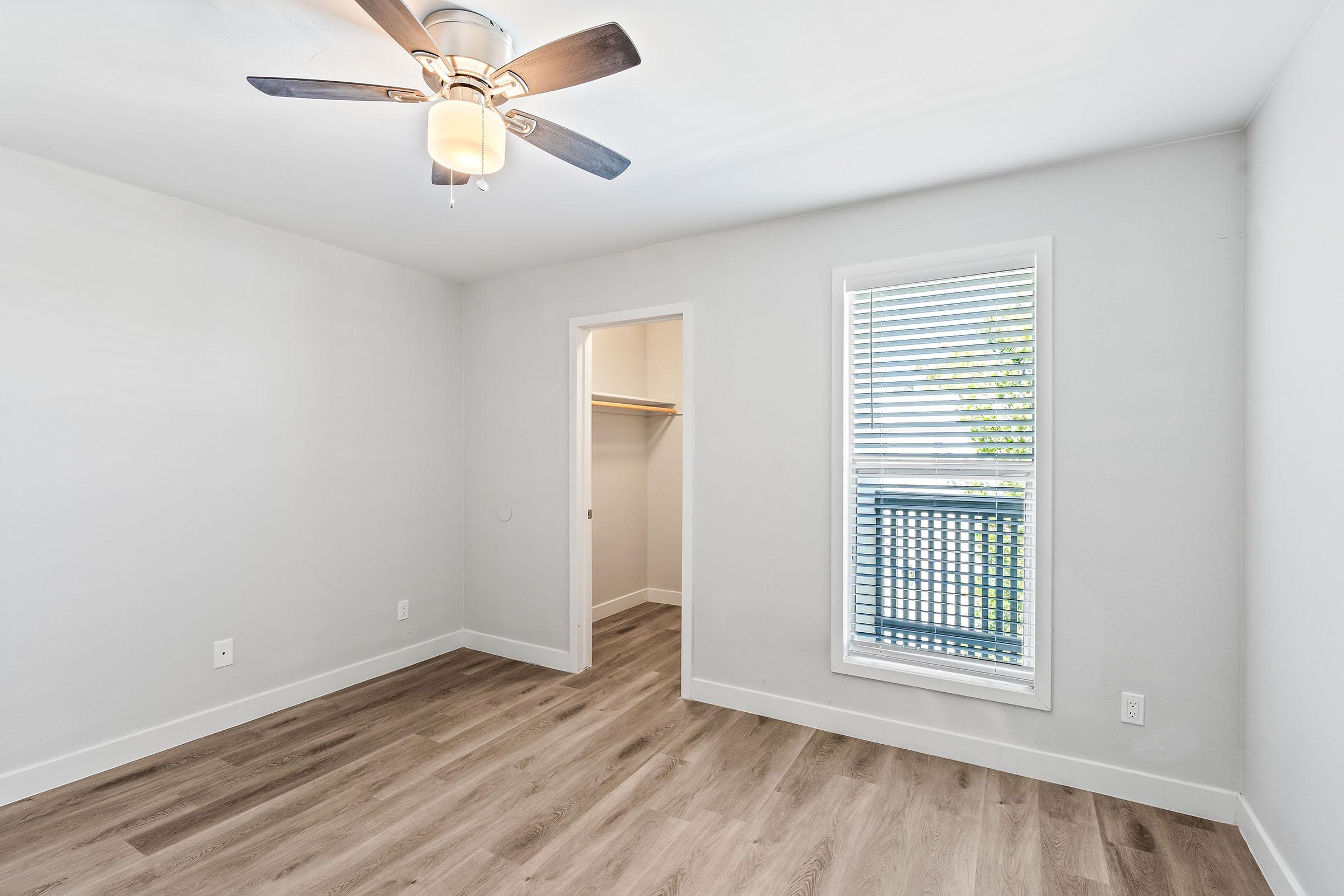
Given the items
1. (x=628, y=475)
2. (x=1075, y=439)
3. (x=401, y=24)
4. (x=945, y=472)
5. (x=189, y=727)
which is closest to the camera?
(x=401, y=24)

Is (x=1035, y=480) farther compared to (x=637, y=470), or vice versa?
(x=637, y=470)

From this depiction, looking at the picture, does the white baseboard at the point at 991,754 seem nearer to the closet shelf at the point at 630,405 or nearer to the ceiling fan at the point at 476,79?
the closet shelf at the point at 630,405

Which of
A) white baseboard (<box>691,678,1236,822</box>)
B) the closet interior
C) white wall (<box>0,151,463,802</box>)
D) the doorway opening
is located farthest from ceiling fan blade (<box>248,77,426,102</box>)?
the closet interior

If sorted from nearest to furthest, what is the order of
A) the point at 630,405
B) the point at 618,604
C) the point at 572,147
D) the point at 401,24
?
the point at 401,24
the point at 572,147
the point at 630,405
the point at 618,604

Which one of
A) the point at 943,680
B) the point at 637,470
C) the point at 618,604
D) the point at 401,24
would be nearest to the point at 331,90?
the point at 401,24

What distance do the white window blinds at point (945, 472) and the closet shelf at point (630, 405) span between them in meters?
2.04

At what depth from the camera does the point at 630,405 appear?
16.1ft

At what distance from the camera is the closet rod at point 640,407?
4.62m

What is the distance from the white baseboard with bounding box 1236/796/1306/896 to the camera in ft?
5.98

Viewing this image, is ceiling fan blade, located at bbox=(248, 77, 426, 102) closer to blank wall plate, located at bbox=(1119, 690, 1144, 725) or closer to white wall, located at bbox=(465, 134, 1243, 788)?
white wall, located at bbox=(465, 134, 1243, 788)

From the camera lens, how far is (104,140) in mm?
2361

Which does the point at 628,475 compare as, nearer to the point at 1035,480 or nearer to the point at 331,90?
the point at 1035,480

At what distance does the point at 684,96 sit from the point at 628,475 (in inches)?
140

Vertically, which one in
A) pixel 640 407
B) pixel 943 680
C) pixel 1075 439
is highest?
pixel 640 407
